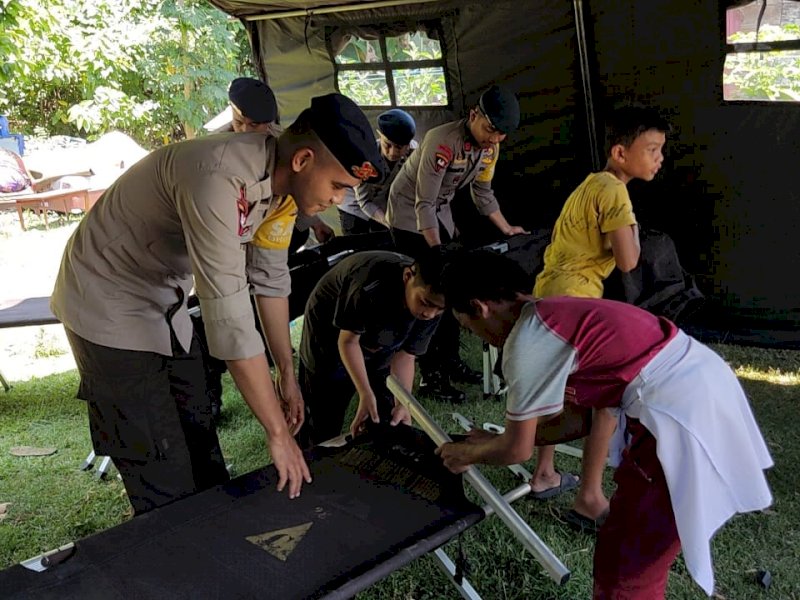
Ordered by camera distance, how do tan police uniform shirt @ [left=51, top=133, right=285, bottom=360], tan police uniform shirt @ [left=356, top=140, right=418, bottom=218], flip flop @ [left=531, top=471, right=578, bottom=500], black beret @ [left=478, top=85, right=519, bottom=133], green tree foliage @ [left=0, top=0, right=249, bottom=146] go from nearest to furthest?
tan police uniform shirt @ [left=51, top=133, right=285, bottom=360], flip flop @ [left=531, top=471, right=578, bottom=500], black beret @ [left=478, top=85, right=519, bottom=133], tan police uniform shirt @ [left=356, top=140, right=418, bottom=218], green tree foliage @ [left=0, top=0, right=249, bottom=146]

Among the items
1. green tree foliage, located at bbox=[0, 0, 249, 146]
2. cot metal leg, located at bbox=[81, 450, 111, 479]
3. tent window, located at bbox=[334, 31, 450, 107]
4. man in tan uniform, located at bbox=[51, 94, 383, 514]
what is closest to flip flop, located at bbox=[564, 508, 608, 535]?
man in tan uniform, located at bbox=[51, 94, 383, 514]

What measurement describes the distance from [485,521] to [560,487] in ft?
1.16

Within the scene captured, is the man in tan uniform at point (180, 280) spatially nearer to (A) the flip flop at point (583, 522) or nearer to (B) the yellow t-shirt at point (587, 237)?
(A) the flip flop at point (583, 522)

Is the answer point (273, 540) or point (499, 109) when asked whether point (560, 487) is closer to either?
point (273, 540)

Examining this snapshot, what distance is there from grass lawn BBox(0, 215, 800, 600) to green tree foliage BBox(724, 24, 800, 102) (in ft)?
4.82

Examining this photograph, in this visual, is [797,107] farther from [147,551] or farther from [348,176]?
[147,551]

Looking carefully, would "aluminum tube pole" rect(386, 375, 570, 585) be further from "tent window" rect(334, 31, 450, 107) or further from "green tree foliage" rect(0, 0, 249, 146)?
"green tree foliage" rect(0, 0, 249, 146)

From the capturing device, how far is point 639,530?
1.64 metres

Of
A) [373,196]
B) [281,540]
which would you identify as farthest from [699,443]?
[373,196]

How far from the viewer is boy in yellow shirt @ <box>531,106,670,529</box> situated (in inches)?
95.9

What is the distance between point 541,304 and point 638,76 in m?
2.87

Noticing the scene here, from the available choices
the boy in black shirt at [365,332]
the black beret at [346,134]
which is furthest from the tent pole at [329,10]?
the black beret at [346,134]

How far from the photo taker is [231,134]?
5.11ft

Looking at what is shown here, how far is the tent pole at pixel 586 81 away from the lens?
13.0 feet
